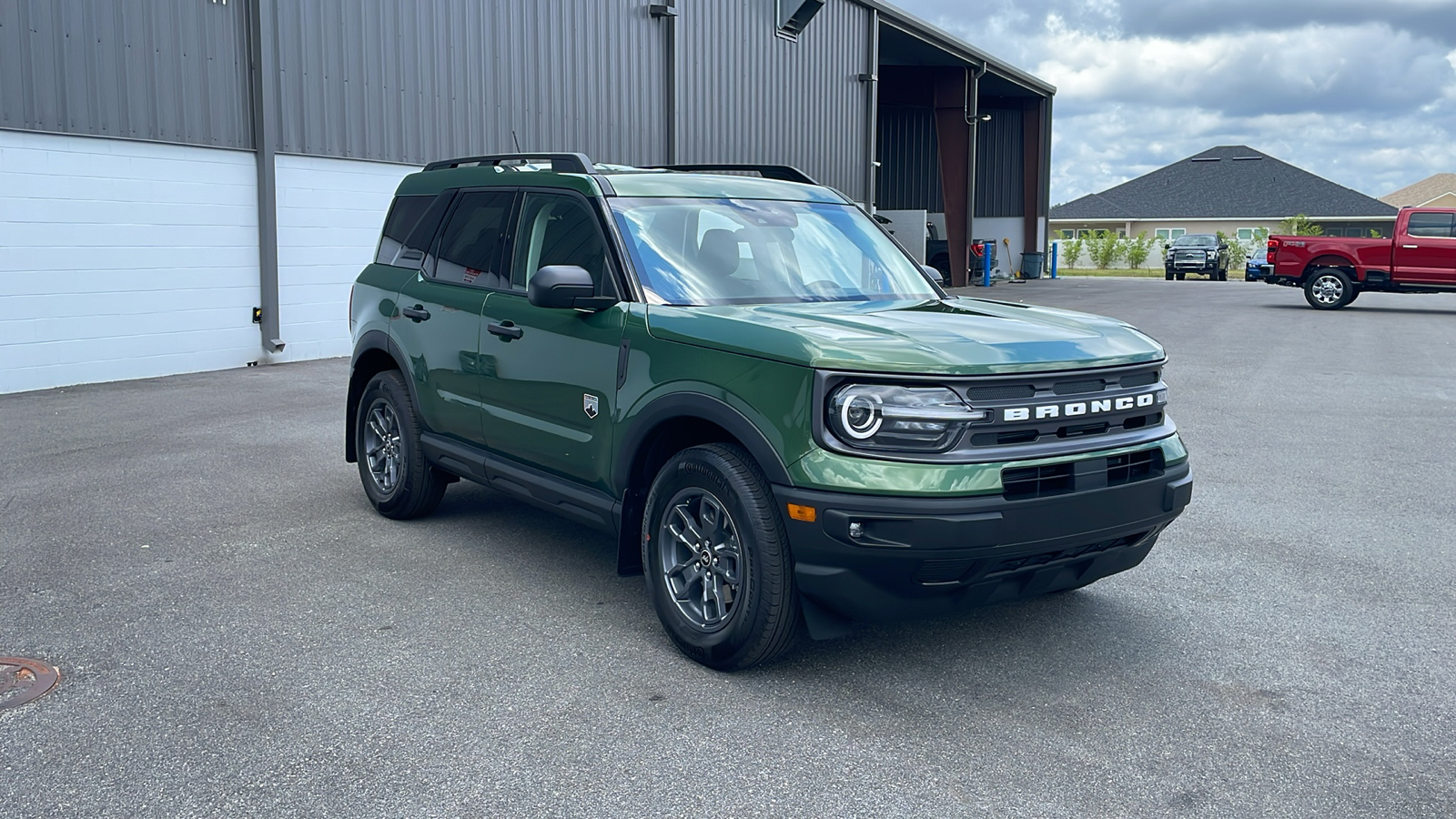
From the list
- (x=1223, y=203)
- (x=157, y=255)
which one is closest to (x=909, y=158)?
(x=1223, y=203)

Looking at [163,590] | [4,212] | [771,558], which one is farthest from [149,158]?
[771,558]

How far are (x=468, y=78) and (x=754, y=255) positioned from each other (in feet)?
42.5

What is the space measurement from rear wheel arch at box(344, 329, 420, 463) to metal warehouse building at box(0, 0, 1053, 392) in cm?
700

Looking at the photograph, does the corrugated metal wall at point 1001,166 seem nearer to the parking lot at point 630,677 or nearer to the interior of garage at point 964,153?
the interior of garage at point 964,153

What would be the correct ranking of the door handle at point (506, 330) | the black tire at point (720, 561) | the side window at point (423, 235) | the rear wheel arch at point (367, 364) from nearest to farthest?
the black tire at point (720, 561)
the door handle at point (506, 330)
the side window at point (423, 235)
the rear wheel arch at point (367, 364)

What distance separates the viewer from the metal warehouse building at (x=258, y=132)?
1215 cm

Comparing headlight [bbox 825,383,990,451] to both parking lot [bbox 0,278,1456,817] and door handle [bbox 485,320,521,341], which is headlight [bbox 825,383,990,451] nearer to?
parking lot [bbox 0,278,1456,817]

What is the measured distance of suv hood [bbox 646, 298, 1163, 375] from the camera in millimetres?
3895

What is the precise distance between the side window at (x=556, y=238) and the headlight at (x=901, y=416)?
1.46 metres

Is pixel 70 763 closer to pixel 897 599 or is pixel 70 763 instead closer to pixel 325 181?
pixel 897 599

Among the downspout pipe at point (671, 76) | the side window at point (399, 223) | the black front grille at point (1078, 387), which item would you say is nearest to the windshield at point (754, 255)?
the black front grille at point (1078, 387)

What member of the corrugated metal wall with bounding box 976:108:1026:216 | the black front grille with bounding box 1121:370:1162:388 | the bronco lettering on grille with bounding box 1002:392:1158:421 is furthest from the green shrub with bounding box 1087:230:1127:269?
the bronco lettering on grille with bounding box 1002:392:1158:421

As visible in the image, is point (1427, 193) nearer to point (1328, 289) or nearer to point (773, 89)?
point (1328, 289)

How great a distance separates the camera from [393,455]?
650 cm
